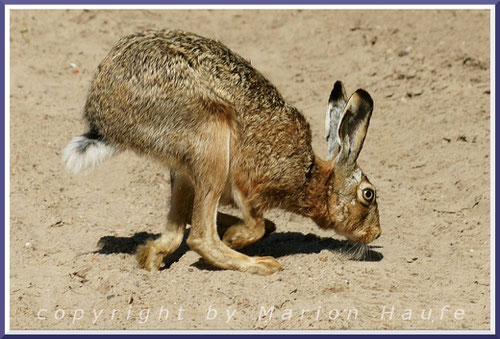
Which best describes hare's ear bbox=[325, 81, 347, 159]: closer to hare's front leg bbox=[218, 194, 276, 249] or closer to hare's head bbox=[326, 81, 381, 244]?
hare's head bbox=[326, 81, 381, 244]

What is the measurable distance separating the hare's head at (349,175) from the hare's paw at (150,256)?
4.84 ft

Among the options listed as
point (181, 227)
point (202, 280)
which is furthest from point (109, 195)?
point (202, 280)

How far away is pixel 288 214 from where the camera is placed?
8.59 meters

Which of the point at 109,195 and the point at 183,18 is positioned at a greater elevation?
the point at 183,18

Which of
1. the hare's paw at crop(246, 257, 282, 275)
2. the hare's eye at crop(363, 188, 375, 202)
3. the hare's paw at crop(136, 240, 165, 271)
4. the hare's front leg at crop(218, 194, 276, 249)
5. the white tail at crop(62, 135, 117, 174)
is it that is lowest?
the hare's paw at crop(136, 240, 165, 271)

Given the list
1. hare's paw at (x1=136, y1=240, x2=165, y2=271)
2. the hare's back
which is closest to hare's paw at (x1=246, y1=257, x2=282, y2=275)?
hare's paw at (x1=136, y1=240, x2=165, y2=271)

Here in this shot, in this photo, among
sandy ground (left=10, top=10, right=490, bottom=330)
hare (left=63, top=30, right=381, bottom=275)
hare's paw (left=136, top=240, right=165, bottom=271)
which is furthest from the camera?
hare's paw (left=136, top=240, right=165, bottom=271)

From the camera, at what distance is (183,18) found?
42.1ft

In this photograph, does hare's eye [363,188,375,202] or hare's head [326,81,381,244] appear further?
hare's eye [363,188,375,202]

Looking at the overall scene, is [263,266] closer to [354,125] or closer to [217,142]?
[217,142]

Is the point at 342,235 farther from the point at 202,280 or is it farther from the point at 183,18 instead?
the point at 183,18

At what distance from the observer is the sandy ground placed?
6.61 m

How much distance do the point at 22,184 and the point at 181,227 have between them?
208 cm

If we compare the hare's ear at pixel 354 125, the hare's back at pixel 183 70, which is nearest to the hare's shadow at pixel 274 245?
the hare's ear at pixel 354 125
